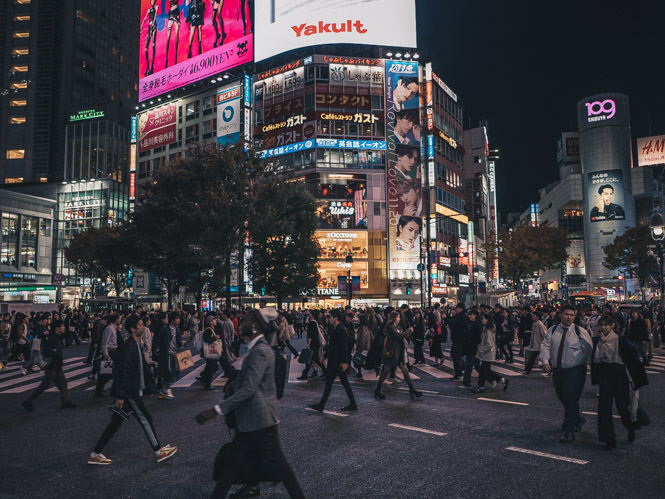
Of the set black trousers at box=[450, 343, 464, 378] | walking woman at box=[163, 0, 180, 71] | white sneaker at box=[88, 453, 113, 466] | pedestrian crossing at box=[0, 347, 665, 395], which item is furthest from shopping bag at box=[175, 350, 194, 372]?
walking woman at box=[163, 0, 180, 71]

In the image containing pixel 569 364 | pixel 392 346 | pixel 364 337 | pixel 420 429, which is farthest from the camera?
pixel 364 337

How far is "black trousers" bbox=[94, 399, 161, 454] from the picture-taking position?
6.22 meters

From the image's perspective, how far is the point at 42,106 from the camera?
102 meters

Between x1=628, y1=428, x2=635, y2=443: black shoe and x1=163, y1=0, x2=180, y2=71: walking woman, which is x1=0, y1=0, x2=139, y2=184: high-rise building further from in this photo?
x1=628, y1=428, x2=635, y2=443: black shoe

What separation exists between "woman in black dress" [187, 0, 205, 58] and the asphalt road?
66.3m

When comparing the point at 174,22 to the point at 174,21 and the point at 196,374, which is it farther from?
the point at 196,374

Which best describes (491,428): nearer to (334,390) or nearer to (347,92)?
(334,390)

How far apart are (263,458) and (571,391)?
15.8 ft

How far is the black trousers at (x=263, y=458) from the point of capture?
4.23m

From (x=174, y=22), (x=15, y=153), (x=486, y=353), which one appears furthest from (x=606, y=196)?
(x=15, y=153)

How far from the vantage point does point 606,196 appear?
376ft

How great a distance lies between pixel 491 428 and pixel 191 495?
4.70 meters

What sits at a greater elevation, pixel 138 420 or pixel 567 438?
pixel 138 420

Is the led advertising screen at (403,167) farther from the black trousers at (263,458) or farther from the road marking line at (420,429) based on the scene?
the black trousers at (263,458)
